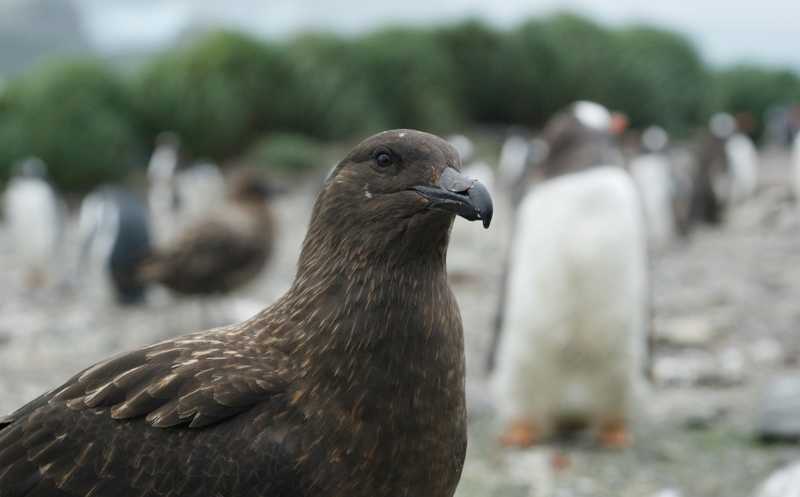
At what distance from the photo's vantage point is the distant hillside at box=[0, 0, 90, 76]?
5322 centimetres

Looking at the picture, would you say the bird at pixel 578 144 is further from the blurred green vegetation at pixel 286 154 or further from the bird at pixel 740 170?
the blurred green vegetation at pixel 286 154

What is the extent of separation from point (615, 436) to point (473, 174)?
41.2 ft

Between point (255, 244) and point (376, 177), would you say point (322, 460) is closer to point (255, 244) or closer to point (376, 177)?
point (376, 177)

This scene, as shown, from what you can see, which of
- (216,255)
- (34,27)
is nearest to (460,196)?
(216,255)

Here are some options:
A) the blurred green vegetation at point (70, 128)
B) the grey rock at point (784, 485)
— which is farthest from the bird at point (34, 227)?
the grey rock at point (784, 485)

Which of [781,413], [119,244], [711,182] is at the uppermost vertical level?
[711,182]

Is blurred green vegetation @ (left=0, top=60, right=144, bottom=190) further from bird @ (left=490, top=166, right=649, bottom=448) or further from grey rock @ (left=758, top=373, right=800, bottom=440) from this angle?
grey rock @ (left=758, top=373, right=800, bottom=440)

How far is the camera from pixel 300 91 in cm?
2666

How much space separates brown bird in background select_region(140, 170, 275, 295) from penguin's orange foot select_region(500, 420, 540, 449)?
4.60 metres

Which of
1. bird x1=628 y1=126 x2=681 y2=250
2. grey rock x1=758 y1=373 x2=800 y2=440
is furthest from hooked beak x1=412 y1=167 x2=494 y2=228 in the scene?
bird x1=628 y1=126 x2=681 y2=250

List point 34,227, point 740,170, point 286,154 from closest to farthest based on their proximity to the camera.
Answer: point 34,227, point 740,170, point 286,154

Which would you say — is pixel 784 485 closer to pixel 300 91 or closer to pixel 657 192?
pixel 657 192

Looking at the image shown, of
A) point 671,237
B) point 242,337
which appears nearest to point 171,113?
point 671,237

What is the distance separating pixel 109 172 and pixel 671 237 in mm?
13383
